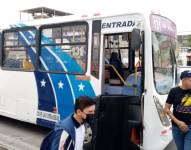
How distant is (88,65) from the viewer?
672 cm

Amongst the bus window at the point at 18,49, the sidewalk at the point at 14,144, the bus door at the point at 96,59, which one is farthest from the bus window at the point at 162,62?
the bus window at the point at 18,49

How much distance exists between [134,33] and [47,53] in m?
2.45

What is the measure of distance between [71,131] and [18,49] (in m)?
5.76

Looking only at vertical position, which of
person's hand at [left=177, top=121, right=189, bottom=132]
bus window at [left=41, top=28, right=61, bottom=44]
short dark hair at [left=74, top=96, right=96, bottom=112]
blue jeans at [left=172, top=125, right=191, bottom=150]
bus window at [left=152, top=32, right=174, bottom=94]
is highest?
bus window at [left=41, top=28, right=61, bottom=44]

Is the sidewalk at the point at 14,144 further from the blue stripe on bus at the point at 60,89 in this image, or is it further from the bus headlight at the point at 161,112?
the bus headlight at the point at 161,112

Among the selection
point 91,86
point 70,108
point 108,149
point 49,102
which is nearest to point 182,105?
point 108,149

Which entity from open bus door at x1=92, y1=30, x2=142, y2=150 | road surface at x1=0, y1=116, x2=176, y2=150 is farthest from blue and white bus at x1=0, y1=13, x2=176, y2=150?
road surface at x1=0, y1=116, x2=176, y2=150

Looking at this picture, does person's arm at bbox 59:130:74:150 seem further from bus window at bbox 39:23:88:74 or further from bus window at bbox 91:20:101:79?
bus window at bbox 39:23:88:74

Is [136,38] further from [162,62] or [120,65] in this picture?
[120,65]

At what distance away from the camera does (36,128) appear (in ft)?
28.7

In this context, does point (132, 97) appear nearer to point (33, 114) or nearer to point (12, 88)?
point (33, 114)

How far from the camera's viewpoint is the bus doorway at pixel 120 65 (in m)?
6.47

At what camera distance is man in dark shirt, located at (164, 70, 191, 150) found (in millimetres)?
4754

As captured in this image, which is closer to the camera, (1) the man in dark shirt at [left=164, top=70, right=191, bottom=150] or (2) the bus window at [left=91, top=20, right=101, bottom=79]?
(1) the man in dark shirt at [left=164, top=70, right=191, bottom=150]
